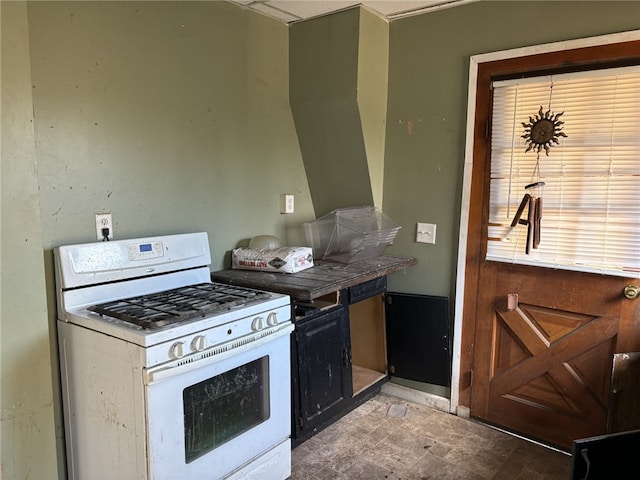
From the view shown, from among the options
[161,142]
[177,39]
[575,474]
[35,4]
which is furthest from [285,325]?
[35,4]

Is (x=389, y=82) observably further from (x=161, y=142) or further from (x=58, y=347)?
(x=58, y=347)

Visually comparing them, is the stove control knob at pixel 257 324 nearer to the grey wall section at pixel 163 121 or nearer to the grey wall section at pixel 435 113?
the grey wall section at pixel 163 121

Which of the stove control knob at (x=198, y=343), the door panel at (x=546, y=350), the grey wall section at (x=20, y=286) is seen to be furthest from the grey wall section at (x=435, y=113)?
the grey wall section at (x=20, y=286)

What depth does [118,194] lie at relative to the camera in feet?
6.63

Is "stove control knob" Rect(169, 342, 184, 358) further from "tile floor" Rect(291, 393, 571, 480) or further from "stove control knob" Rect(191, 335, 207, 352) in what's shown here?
"tile floor" Rect(291, 393, 571, 480)

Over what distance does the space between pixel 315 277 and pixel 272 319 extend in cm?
40

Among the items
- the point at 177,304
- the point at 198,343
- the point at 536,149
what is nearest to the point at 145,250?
the point at 177,304

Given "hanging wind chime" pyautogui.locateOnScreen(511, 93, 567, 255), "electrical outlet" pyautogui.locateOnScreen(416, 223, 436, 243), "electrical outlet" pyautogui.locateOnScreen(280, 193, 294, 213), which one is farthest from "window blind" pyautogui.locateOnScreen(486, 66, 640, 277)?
"electrical outlet" pyautogui.locateOnScreen(280, 193, 294, 213)

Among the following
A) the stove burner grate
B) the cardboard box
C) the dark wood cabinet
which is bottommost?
the dark wood cabinet

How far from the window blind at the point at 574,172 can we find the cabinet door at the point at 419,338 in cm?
52

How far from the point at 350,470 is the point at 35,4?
2369 millimetres

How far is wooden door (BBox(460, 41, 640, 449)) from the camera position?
2219 mm

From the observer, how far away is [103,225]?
1.97 m

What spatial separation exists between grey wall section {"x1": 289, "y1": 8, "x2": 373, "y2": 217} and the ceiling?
77 mm
